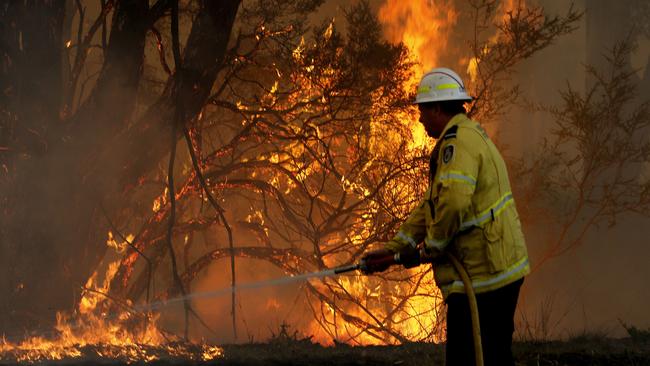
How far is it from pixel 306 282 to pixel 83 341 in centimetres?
433

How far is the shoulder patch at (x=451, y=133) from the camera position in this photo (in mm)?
4203

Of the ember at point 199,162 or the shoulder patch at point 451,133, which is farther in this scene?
the ember at point 199,162

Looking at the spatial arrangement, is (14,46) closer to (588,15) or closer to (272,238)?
(272,238)

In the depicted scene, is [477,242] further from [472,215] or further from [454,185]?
[454,185]

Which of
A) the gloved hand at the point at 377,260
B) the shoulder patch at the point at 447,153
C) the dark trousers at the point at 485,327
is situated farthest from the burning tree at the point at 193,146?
the dark trousers at the point at 485,327

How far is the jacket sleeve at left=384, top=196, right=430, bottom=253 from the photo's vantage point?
4617 mm

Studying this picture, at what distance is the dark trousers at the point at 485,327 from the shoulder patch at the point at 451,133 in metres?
0.77

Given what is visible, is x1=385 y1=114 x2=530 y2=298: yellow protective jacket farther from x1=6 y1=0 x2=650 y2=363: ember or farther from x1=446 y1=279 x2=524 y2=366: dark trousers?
x1=6 y1=0 x2=650 y2=363: ember

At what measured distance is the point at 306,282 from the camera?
1290 centimetres

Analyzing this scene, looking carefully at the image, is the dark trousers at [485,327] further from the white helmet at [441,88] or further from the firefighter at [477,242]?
the white helmet at [441,88]

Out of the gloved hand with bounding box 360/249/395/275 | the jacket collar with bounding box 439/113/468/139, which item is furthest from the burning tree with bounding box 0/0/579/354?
the jacket collar with bounding box 439/113/468/139

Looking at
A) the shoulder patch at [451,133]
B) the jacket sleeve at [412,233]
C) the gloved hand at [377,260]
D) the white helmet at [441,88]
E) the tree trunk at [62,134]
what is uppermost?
the tree trunk at [62,134]

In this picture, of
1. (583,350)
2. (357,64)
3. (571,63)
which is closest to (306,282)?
(357,64)

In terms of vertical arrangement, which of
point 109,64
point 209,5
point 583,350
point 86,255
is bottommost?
A: point 583,350
